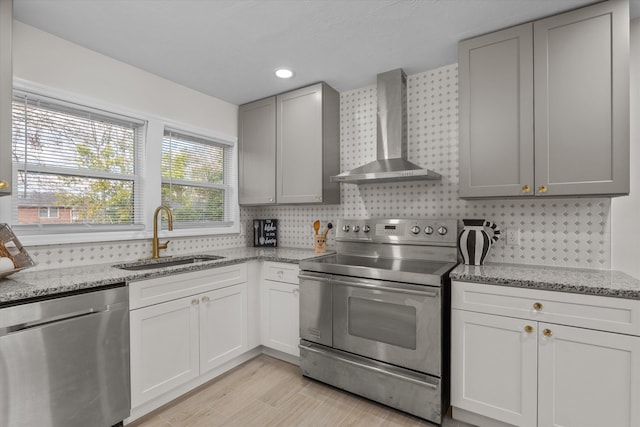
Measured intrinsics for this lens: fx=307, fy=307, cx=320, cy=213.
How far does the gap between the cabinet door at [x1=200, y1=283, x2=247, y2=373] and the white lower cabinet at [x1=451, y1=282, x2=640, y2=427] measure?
1.64 meters

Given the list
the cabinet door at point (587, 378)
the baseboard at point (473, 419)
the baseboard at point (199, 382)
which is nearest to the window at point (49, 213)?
the baseboard at point (199, 382)

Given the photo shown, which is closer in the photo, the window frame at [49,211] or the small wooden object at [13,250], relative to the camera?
the small wooden object at [13,250]

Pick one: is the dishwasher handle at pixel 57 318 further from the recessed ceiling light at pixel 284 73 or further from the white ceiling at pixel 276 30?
the recessed ceiling light at pixel 284 73

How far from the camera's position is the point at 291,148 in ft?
9.73

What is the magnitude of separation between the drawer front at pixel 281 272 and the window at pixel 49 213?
153 cm

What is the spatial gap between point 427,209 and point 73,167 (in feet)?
8.82

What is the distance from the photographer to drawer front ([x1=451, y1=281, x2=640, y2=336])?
1.46 m

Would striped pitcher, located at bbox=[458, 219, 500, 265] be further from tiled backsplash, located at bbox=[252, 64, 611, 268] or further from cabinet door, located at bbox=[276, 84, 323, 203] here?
cabinet door, located at bbox=[276, 84, 323, 203]

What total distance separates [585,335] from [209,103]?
11.0ft

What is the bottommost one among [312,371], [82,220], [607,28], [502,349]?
[312,371]

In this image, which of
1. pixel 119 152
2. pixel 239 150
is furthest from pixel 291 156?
pixel 119 152

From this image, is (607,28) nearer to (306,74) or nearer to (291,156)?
(306,74)

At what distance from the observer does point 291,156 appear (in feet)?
9.72

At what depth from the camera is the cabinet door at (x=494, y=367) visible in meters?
1.67
